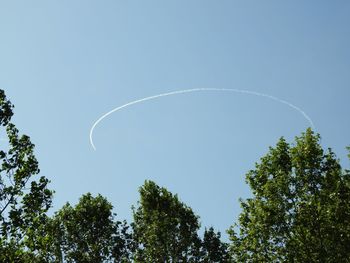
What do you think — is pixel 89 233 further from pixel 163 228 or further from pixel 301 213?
pixel 301 213

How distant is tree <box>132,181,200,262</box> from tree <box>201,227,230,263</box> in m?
1.74

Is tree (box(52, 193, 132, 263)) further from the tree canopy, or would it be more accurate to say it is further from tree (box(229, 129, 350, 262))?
tree (box(229, 129, 350, 262))

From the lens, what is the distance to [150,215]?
4094 centimetres

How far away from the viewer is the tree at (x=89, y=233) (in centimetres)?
3972

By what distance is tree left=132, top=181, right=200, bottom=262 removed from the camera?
3853 cm

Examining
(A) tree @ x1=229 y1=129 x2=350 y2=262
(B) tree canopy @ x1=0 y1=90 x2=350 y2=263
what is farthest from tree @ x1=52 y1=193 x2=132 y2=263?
(A) tree @ x1=229 y1=129 x2=350 y2=262

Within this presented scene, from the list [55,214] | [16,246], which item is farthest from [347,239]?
[55,214]

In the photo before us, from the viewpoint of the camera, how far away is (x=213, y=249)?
146 feet

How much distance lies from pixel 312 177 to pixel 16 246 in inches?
834

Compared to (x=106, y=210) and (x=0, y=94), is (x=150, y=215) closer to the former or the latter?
(x=106, y=210)

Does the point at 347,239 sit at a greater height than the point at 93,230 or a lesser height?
lesser

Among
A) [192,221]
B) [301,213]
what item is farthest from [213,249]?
[301,213]

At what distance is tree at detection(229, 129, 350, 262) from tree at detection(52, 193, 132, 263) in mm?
13728

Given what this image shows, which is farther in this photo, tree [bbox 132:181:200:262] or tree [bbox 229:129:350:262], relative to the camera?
tree [bbox 132:181:200:262]
